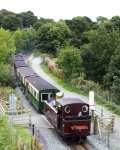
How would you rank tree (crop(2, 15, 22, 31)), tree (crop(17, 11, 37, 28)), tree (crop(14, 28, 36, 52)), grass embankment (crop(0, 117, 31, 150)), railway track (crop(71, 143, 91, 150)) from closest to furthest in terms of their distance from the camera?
grass embankment (crop(0, 117, 31, 150))
railway track (crop(71, 143, 91, 150))
tree (crop(14, 28, 36, 52))
tree (crop(2, 15, 22, 31))
tree (crop(17, 11, 37, 28))

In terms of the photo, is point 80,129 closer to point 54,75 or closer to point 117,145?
point 117,145

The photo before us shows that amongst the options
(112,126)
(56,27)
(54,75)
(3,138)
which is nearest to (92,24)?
(56,27)

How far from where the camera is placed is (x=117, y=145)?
75.8 feet

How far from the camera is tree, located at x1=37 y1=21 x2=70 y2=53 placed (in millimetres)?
73250

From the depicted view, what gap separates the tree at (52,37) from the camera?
73.2 metres

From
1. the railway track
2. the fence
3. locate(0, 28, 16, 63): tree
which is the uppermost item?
locate(0, 28, 16, 63): tree

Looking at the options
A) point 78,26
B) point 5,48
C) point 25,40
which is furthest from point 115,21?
point 5,48

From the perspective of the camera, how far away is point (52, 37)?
73.6 meters

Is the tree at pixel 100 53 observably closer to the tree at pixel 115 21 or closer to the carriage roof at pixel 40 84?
the carriage roof at pixel 40 84

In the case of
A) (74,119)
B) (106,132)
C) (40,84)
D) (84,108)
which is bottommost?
(106,132)

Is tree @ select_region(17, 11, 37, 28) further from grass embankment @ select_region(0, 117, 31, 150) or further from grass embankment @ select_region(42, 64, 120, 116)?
grass embankment @ select_region(0, 117, 31, 150)

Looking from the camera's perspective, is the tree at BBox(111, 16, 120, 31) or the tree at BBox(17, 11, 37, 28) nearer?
the tree at BBox(111, 16, 120, 31)

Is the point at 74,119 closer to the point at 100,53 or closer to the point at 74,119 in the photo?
the point at 74,119

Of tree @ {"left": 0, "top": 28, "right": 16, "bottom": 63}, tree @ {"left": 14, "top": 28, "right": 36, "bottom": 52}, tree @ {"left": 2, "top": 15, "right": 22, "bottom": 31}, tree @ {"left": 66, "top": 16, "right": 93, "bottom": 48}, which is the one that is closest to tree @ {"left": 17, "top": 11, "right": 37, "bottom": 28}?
tree @ {"left": 2, "top": 15, "right": 22, "bottom": 31}
